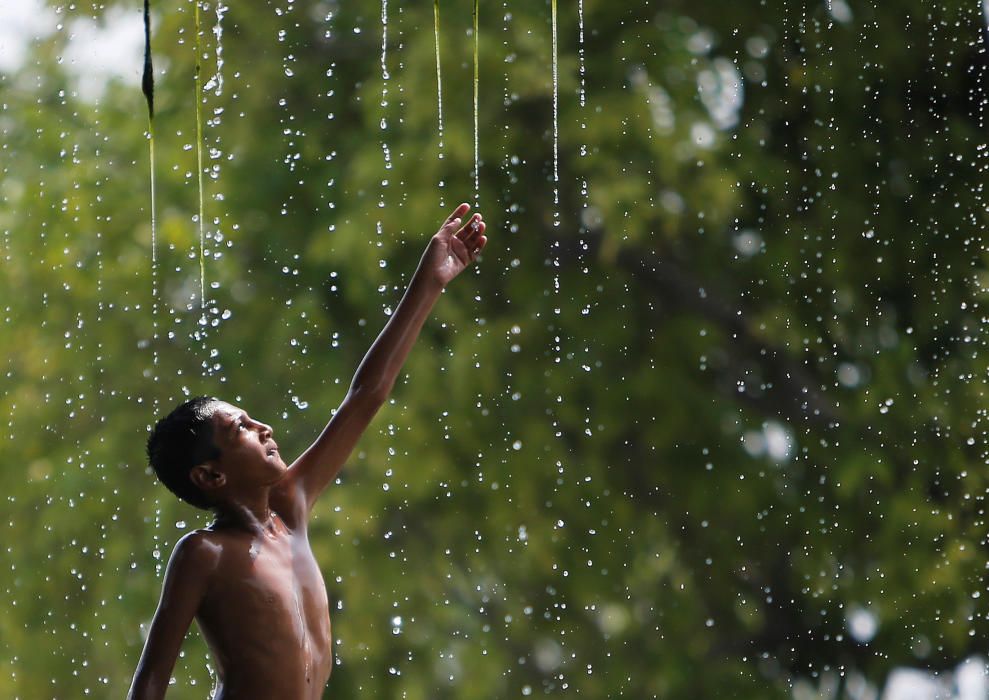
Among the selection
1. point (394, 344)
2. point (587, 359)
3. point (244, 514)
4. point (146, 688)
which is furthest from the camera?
point (587, 359)

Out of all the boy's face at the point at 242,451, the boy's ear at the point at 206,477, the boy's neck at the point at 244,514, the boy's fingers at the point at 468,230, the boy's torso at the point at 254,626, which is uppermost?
the boy's fingers at the point at 468,230

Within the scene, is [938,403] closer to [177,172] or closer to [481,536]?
[481,536]

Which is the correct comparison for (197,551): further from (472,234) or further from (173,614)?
(472,234)

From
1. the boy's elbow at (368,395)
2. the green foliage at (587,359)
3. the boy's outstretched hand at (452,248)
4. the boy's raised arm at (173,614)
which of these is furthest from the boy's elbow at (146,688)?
the green foliage at (587,359)

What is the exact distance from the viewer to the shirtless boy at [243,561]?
1169 mm

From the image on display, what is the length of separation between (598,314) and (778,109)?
61 centimetres

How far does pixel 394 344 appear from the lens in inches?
52.8

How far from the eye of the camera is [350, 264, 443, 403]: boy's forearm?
4.38 feet

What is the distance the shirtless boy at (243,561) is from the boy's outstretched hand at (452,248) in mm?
82

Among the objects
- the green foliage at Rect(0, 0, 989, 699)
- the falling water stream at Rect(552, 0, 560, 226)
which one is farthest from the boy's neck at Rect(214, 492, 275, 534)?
the falling water stream at Rect(552, 0, 560, 226)

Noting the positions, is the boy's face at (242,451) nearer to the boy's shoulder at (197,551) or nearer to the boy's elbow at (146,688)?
the boy's shoulder at (197,551)

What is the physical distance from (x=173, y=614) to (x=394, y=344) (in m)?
0.33

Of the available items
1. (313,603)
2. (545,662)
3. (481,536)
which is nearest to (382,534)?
(481,536)

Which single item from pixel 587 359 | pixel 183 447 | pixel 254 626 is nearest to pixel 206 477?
pixel 183 447
